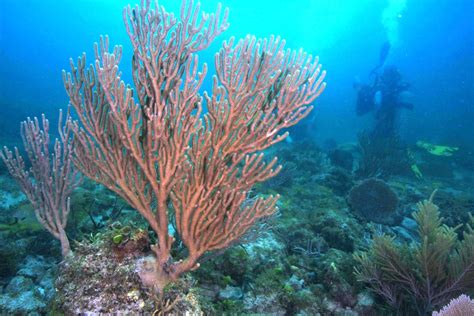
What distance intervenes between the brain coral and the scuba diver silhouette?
1038cm

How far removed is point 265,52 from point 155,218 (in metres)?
2.35

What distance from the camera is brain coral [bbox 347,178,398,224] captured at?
8102mm

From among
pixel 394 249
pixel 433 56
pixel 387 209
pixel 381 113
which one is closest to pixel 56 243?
pixel 394 249

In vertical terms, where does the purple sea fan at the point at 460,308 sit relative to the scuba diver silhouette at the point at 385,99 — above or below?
below

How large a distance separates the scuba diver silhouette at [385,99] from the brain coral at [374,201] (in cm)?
1038

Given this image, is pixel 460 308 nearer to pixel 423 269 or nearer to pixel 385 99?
pixel 423 269

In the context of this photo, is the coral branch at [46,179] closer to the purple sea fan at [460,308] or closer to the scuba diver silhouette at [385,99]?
the purple sea fan at [460,308]

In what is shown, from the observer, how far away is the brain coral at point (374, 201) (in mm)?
8102

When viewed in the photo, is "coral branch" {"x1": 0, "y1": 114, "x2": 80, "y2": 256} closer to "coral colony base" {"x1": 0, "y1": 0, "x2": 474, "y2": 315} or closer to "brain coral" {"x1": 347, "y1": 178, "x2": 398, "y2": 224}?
"coral colony base" {"x1": 0, "y1": 0, "x2": 474, "y2": 315}

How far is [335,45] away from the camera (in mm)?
72438

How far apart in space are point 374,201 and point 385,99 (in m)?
13.2

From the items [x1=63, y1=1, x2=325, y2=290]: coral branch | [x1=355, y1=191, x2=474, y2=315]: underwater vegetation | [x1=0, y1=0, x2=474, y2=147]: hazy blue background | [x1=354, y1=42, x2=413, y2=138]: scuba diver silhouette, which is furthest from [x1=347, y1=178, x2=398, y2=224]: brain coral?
[x1=0, y1=0, x2=474, y2=147]: hazy blue background

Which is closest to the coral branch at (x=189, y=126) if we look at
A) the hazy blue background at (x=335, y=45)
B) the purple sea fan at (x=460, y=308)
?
the purple sea fan at (x=460, y=308)

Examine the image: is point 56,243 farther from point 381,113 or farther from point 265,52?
point 381,113
